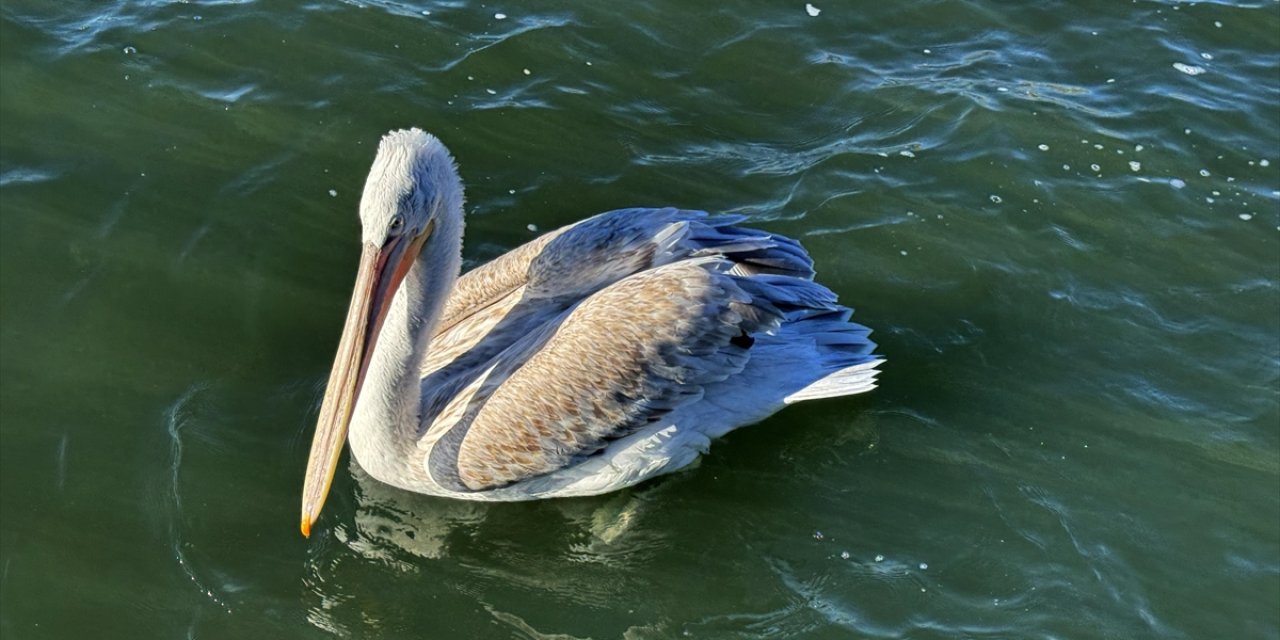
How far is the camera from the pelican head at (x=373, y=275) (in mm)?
4520

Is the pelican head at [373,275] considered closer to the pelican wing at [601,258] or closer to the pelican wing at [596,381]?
the pelican wing at [596,381]

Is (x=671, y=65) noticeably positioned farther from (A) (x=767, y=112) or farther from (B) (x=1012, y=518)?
(B) (x=1012, y=518)

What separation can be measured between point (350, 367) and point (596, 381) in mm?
1032

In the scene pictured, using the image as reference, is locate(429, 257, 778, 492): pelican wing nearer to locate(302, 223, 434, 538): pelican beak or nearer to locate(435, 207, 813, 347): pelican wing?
locate(435, 207, 813, 347): pelican wing

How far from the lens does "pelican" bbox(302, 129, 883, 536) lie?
4.64 metres

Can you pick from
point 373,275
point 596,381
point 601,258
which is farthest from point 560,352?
point 373,275

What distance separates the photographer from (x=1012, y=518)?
534 centimetres

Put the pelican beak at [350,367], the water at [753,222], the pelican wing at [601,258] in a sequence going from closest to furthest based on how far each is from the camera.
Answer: the pelican beak at [350,367]
the water at [753,222]
the pelican wing at [601,258]

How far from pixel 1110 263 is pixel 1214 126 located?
1.52 metres

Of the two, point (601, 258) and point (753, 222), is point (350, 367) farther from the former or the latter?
point (753, 222)

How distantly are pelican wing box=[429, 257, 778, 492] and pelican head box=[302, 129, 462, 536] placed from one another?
65 centimetres

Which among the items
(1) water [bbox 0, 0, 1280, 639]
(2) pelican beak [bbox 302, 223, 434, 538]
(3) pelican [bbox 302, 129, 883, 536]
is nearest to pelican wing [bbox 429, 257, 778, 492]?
(3) pelican [bbox 302, 129, 883, 536]

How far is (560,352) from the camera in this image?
16.7 feet

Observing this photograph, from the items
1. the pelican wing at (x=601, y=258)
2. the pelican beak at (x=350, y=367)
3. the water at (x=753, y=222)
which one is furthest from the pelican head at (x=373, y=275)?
the pelican wing at (x=601, y=258)
